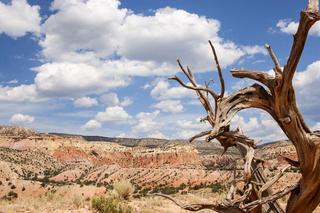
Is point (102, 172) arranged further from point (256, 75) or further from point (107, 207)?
point (256, 75)

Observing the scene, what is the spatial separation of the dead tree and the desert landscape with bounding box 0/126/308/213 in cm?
1269

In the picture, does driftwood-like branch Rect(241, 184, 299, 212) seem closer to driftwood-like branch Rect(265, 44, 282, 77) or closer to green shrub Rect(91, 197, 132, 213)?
driftwood-like branch Rect(265, 44, 282, 77)

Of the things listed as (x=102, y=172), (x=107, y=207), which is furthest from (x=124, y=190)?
(x=102, y=172)

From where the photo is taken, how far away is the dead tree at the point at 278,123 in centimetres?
450

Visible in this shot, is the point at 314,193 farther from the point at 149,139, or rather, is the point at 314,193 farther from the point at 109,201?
the point at 149,139

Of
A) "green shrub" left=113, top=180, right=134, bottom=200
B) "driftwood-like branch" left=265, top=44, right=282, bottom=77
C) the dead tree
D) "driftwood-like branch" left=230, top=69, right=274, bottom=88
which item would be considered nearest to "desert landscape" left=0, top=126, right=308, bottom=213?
"green shrub" left=113, top=180, right=134, bottom=200

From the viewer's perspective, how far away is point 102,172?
73.2 metres

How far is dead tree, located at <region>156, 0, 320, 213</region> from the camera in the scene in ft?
14.8

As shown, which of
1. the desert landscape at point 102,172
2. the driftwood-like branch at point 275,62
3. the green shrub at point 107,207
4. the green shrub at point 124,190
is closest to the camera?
the driftwood-like branch at point 275,62

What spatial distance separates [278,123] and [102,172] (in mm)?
69906

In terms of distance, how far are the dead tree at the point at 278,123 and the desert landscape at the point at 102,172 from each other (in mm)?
12686

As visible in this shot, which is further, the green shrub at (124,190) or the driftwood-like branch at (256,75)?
the green shrub at (124,190)

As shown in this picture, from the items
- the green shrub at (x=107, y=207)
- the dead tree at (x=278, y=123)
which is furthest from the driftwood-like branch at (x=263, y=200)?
the green shrub at (x=107, y=207)

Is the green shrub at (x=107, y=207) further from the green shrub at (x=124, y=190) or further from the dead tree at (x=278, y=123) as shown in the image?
the dead tree at (x=278, y=123)
